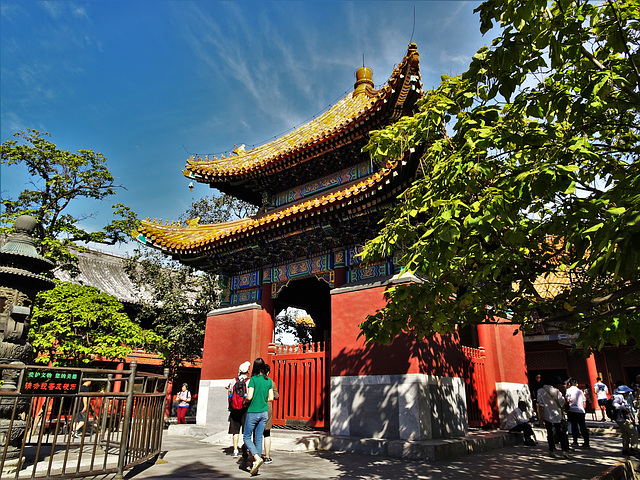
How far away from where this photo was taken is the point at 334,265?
9.58 meters

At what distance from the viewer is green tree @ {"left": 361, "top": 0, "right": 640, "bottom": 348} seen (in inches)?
127

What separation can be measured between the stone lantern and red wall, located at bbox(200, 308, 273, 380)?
456cm

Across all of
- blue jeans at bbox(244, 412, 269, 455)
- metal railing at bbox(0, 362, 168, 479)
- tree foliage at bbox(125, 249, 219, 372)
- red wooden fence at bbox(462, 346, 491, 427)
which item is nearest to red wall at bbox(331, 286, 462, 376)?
red wooden fence at bbox(462, 346, 491, 427)

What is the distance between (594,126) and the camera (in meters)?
4.24

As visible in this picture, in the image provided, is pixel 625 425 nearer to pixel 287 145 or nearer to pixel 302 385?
pixel 302 385

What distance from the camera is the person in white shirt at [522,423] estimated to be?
350 inches

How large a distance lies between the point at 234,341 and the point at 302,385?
230 cm

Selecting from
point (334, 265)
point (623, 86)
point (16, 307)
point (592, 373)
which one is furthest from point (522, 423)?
point (592, 373)

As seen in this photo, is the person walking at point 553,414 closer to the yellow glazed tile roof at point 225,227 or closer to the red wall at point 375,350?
the red wall at point 375,350

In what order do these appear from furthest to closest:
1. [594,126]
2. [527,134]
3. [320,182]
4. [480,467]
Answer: [320,182]
[480,467]
[594,126]
[527,134]

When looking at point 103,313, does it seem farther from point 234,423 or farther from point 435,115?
point 435,115

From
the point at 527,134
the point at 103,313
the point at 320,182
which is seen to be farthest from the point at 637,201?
the point at 103,313

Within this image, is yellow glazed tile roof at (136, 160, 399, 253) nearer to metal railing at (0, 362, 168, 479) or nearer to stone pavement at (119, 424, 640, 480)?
metal railing at (0, 362, 168, 479)

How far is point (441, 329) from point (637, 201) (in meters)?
3.22
